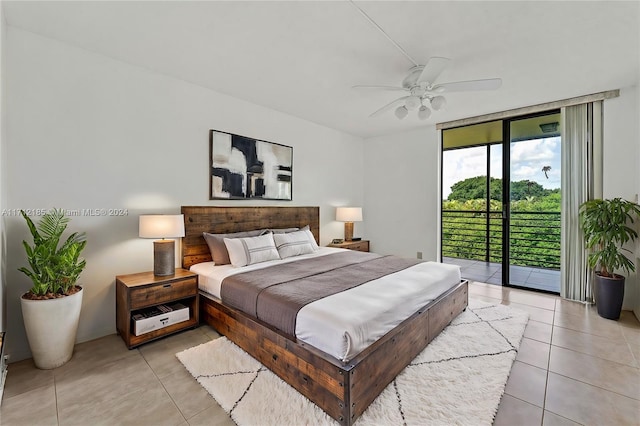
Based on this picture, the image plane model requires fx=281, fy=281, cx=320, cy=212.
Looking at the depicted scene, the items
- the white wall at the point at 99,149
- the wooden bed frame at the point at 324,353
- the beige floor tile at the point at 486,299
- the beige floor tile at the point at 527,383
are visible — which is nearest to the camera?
the wooden bed frame at the point at 324,353

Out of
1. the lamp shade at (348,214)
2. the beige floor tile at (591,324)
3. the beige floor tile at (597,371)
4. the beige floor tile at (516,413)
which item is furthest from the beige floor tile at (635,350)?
the lamp shade at (348,214)

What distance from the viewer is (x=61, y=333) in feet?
7.23

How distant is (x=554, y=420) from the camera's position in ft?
5.57

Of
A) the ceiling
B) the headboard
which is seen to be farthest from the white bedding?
the ceiling

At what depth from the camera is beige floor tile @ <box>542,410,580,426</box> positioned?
5.46 ft

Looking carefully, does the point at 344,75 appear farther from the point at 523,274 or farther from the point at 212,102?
the point at 523,274

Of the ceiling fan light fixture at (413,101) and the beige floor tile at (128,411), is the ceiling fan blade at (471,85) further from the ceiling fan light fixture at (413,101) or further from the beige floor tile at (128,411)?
the beige floor tile at (128,411)

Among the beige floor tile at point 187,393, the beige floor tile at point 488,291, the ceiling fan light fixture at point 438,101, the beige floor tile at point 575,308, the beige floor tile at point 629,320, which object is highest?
the ceiling fan light fixture at point 438,101

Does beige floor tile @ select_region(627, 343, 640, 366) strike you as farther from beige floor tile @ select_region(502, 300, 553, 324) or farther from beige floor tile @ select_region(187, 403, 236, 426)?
beige floor tile @ select_region(187, 403, 236, 426)

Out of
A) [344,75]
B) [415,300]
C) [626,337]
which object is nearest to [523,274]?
[626,337]

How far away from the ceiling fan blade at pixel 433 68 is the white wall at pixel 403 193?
271cm

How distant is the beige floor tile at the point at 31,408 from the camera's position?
5.48ft

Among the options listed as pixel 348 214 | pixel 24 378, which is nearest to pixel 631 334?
pixel 348 214

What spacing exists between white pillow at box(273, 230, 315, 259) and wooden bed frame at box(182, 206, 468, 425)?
82cm
